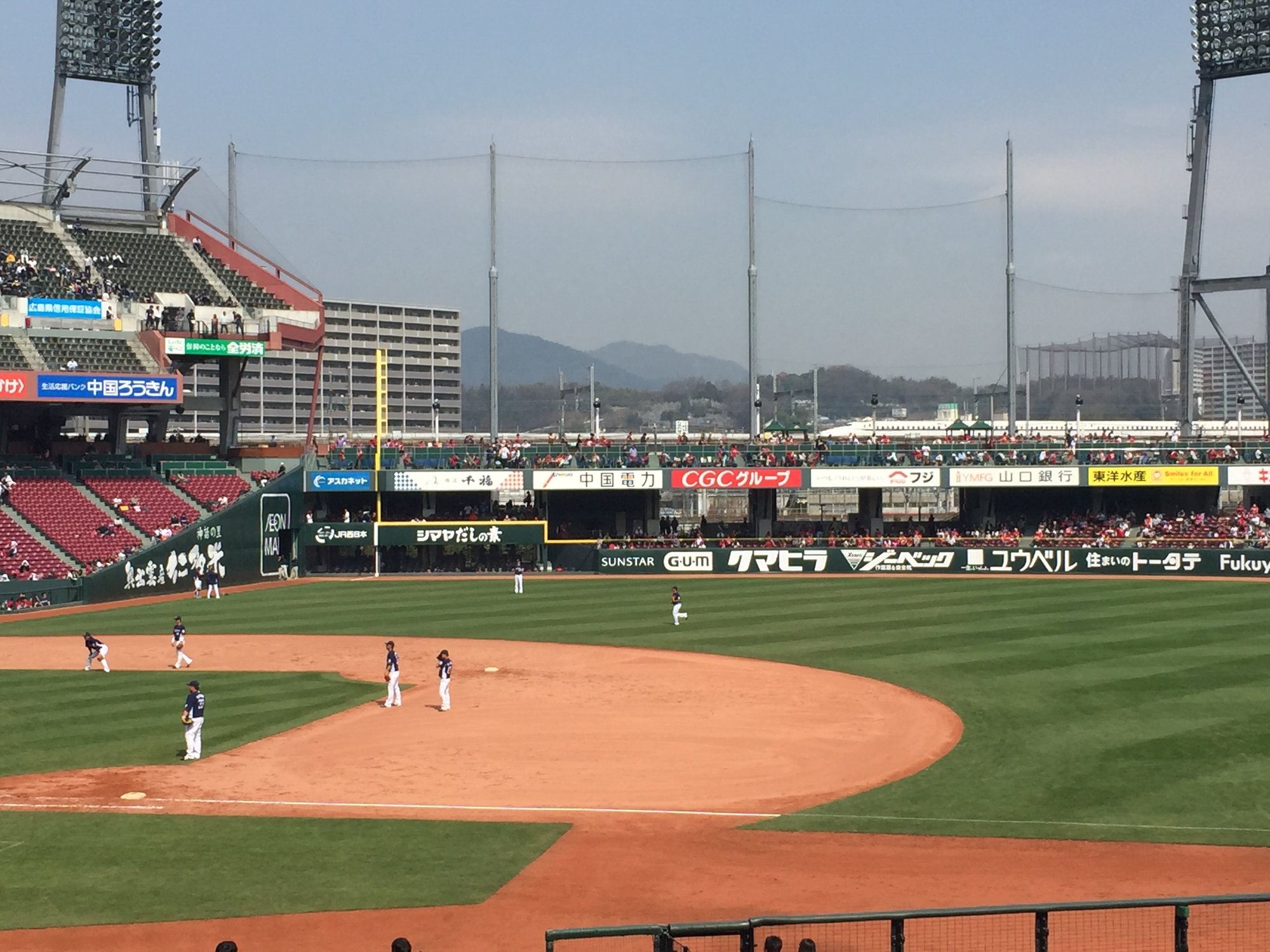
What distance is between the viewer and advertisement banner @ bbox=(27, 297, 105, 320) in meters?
51.9

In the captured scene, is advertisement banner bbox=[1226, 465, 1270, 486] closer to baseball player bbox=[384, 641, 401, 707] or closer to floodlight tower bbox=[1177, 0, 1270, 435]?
floodlight tower bbox=[1177, 0, 1270, 435]

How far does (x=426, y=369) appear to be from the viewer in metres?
186

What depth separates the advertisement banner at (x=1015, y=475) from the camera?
57.5m

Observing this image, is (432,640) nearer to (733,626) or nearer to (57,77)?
(733,626)

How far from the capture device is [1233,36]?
57.2m

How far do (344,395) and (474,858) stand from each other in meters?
152

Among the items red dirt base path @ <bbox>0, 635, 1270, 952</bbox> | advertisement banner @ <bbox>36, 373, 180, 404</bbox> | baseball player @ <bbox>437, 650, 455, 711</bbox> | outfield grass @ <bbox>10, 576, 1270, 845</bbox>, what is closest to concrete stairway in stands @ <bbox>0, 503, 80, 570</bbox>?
outfield grass @ <bbox>10, 576, 1270, 845</bbox>

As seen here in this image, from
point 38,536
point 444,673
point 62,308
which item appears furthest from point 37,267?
point 444,673

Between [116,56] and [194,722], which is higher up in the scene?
[116,56]

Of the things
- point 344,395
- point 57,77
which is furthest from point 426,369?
point 57,77

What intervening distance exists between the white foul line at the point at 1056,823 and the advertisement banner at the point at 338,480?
41.0m

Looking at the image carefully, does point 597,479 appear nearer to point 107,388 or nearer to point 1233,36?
point 107,388

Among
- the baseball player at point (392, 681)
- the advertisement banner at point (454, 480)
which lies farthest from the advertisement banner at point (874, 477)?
the baseball player at point (392, 681)

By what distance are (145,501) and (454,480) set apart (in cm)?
1344
